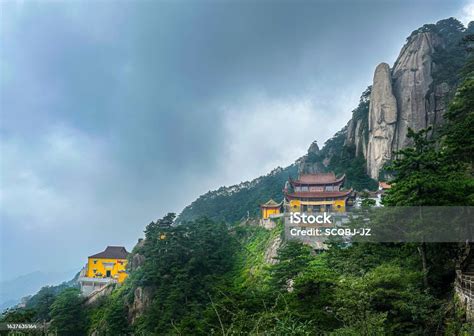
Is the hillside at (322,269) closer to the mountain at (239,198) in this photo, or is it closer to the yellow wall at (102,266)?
the mountain at (239,198)

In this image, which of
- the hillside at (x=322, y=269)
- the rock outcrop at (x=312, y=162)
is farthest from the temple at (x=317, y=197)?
the rock outcrop at (x=312, y=162)

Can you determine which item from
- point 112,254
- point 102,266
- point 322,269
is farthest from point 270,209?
point 322,269

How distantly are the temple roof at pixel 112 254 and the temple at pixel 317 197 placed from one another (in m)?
18.2

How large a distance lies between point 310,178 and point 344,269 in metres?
21.2

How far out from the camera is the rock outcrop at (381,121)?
1613 inches

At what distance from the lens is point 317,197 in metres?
33.8

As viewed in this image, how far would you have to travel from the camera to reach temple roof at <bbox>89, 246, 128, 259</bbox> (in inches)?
1591

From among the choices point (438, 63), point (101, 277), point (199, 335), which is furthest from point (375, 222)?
point (438, 63)

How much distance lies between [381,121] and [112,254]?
31.2m

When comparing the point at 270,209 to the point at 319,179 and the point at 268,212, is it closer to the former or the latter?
the point at 268,212

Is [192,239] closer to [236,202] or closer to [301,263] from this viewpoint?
[301,263]

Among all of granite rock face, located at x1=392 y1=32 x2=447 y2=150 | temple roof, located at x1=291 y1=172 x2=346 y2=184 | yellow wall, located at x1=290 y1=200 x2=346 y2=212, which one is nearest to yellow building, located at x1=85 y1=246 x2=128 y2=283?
yellow wall, located at x1=290 y1=200 x2=346 y2=212

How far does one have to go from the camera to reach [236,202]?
57.5 m

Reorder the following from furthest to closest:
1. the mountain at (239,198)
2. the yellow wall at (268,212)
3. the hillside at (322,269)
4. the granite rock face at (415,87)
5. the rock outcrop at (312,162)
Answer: the mountain at (239,198) < the rock outcrop at (312,162) < the granite rock face at (415,87) < the yellow wall at (268,212) < the hillside at (322,269)
